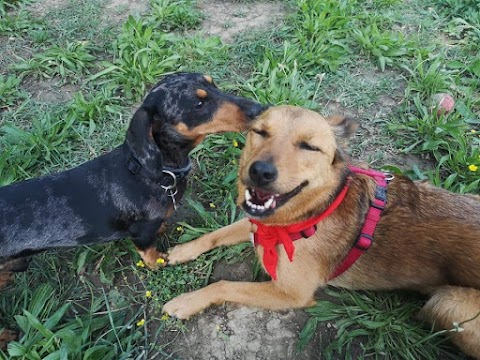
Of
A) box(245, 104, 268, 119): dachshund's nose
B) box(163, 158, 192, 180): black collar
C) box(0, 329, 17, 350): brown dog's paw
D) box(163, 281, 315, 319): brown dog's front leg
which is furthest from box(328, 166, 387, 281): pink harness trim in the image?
box(0, 329, 17, 350): brown dog's paw

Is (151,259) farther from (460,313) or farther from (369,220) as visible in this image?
(460,313)

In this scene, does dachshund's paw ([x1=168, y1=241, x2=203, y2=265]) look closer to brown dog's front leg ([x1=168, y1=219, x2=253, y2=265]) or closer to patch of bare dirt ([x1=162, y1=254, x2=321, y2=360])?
brown dog's front leg ([x1=168, y1=219, x2=253, y2=265])

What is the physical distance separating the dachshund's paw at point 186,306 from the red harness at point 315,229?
0.61 metres

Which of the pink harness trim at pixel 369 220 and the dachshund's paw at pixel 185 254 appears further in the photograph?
the dachshund's paw at pixel 185 254

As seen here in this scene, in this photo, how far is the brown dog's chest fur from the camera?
9.14 ft

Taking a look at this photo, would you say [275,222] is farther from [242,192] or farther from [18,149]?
[18,149]

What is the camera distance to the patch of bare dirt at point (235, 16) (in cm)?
558

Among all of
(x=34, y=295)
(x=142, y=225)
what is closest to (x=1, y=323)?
(x=34, y=295)

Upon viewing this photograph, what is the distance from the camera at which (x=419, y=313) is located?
10.2 ft

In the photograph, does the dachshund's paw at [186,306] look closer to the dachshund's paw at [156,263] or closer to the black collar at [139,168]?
the dachshund's paw at [156,263]

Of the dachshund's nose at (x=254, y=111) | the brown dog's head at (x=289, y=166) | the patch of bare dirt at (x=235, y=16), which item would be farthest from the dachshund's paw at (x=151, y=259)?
the patch of bare dirt at (x=235, y=16)

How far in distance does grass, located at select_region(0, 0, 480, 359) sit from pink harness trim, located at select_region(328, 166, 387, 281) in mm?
476

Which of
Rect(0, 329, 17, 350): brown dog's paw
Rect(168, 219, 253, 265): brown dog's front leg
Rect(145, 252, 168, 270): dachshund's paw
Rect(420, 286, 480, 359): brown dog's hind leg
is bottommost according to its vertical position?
Rect(0, 329, 17, 350): brown dog's paw

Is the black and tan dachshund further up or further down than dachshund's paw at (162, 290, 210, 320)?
further up
